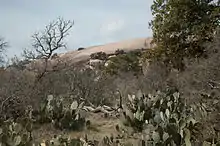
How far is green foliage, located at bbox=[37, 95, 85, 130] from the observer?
44.6ft

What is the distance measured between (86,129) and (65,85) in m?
8.16

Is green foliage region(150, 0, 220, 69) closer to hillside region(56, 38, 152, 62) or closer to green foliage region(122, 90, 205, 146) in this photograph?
green foliage region(122, 90, 205, 146)

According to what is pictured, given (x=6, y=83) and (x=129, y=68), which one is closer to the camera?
(x=6, y=83)

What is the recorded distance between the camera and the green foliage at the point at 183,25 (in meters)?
18.6

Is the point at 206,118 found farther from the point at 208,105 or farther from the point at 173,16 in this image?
the point at 173,16

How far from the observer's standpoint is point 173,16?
1853 centimetres

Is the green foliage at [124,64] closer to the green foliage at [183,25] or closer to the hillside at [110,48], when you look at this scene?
the hillside at [110,48]

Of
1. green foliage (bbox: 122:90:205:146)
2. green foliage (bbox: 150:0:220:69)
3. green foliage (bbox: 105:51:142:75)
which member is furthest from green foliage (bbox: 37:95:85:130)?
green foliage (bbox: 105:51:142:75)

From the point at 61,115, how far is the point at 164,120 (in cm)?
517

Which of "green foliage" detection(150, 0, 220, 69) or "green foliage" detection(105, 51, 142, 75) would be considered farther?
"green foliage" detection(105, 51, 142, 75)

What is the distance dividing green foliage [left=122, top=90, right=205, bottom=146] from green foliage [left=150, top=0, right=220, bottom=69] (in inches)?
212

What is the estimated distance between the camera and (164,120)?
967 cm

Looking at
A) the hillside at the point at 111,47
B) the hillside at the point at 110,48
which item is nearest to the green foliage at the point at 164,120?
the hillside at the point at 110,48

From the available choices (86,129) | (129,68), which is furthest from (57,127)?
(129,68)
